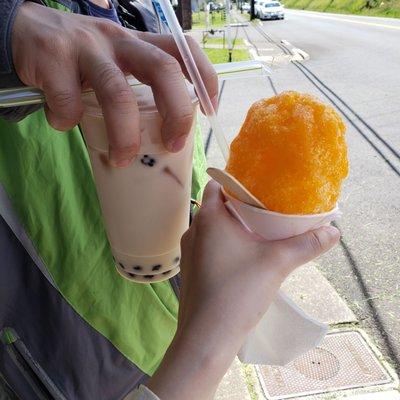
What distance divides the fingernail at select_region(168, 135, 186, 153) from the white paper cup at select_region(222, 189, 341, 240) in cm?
12

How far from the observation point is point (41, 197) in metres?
0.98

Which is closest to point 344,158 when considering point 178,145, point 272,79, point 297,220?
point 297,220

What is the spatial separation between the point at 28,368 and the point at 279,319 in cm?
56

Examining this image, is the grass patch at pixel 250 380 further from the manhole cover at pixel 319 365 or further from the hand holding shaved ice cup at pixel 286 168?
the hand holding shaved ice cup at pixel 286 168

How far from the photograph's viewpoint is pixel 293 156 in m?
0.76

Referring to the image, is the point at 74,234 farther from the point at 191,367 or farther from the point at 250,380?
the point at 250,380

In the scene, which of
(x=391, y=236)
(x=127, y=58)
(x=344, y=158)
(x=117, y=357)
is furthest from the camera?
(x=391, y=236)

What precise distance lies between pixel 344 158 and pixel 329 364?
166 cm

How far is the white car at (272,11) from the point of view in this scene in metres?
28.5

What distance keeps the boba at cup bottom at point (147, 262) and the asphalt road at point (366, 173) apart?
165 cm

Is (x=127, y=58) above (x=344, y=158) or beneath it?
above

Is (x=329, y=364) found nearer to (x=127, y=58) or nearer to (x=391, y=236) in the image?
(x=391, y=236)

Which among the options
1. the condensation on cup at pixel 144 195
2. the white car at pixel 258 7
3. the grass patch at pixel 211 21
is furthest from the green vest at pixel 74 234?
the white car at pixel 258 7

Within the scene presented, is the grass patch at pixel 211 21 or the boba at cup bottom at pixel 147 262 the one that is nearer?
the boba at cup bottom at pixel 147 262
